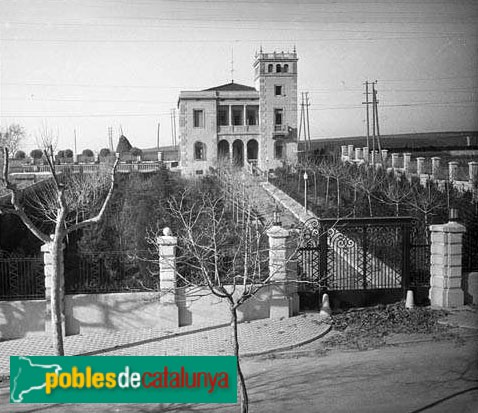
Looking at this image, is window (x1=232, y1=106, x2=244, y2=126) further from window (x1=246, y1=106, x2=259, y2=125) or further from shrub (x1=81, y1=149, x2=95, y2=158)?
shrub (x1=81, y1=149, x2=95, y2=158)

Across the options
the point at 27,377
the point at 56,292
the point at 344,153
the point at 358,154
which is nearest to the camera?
the point at 27,377

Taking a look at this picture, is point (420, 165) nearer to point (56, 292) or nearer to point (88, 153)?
point (56, 292)

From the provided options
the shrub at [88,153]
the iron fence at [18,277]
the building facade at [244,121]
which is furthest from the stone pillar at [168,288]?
the shrub at [88,153]

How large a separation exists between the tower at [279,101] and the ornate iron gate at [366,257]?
64.0 feet

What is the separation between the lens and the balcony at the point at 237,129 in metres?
41.6

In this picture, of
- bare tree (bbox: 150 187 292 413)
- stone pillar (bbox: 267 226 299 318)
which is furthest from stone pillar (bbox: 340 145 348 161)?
stone pillar (bbox: 267 226 299 318)

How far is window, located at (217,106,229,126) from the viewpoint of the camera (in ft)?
145

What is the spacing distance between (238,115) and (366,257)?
3280 cm

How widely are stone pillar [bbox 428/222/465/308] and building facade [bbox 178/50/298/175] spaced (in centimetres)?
2045

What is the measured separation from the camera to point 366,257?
42.2 ft

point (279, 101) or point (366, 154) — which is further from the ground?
point (279, 101)

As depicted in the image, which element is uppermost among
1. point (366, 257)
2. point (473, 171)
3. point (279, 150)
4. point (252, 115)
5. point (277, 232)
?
point (252, 115)

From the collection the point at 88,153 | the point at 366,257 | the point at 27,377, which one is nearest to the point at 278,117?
the point at 88,153

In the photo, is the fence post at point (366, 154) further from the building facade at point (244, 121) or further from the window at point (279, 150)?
the window at point (279, 150)
